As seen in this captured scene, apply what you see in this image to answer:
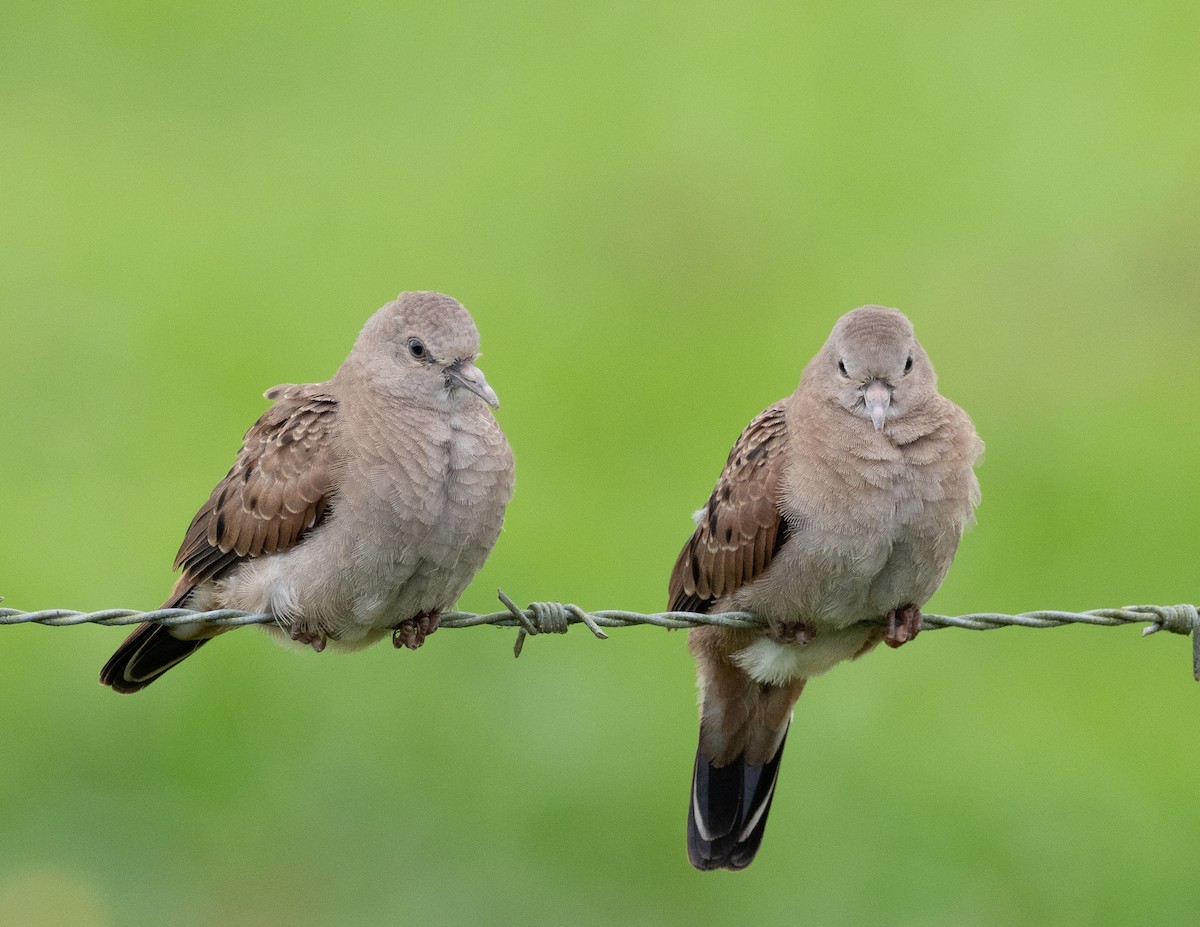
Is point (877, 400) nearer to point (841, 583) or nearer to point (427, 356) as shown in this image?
point (841, 583)

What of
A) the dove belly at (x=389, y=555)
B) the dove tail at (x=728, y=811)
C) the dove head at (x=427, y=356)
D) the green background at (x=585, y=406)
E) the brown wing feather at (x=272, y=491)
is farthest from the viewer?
the green background at (x=585, y=406)

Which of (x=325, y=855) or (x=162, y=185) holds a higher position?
(x=162, y=185)

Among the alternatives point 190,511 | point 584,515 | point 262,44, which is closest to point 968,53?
point 262,44

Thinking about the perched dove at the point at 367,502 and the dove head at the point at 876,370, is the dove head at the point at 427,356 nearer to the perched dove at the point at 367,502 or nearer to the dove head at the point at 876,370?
the perched dove at the point at 367,502

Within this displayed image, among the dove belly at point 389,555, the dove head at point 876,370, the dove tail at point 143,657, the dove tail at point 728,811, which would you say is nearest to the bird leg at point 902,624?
the dove head at point 876,370

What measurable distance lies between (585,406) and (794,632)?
542 cm

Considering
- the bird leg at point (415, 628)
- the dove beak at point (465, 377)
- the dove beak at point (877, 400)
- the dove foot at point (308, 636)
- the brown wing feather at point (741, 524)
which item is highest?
the dove beak at point (877, 400)

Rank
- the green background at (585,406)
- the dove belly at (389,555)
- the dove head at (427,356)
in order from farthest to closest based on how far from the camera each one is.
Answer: the green background at (585,406), the dove head at (427,356), the dove belly at (389,555)

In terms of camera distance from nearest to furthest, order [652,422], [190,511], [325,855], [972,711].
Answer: [325,855] < [972,711] < [190,511] < [652,422]

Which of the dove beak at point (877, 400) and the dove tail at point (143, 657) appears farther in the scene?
the dove tail at point (143, 657)

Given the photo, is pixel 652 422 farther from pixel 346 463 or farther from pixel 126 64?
pixel 126 64

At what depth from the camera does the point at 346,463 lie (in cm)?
625

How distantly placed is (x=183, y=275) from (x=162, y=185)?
→ 1491 mm

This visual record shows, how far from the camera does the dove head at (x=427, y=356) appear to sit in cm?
640
